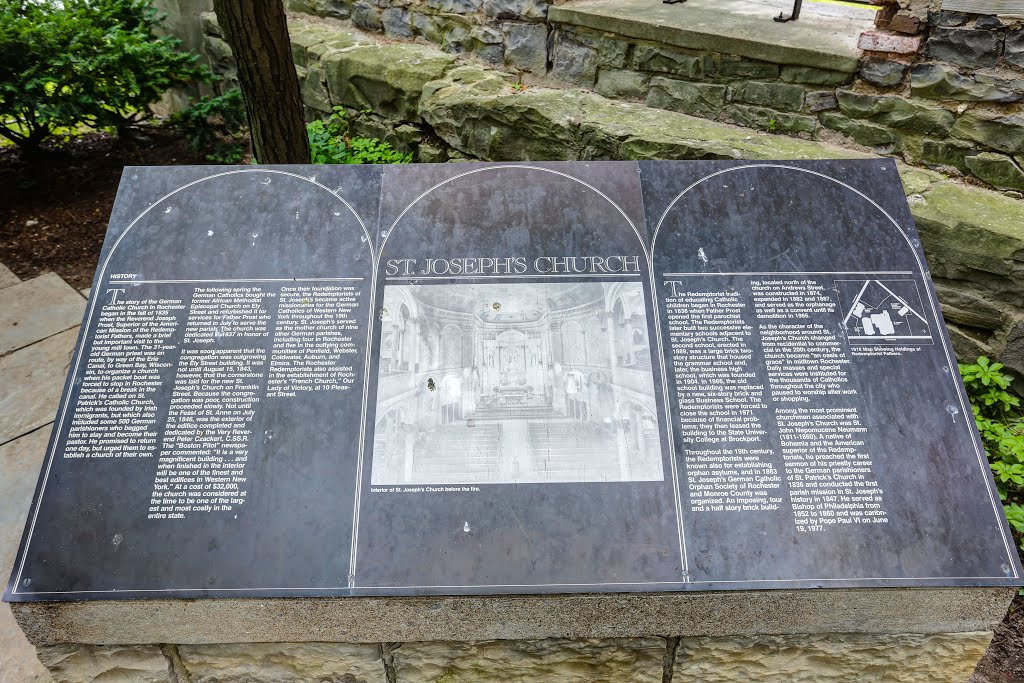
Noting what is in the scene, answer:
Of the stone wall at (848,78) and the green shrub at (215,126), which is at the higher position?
the stone wall at (848,78)

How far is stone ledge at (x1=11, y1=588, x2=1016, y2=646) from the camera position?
182cm

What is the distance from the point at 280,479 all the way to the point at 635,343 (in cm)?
109

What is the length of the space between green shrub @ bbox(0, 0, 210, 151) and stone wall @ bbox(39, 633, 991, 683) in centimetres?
374

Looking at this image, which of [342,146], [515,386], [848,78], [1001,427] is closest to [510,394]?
[515,386]

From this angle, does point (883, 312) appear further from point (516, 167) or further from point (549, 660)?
point (549, 660)

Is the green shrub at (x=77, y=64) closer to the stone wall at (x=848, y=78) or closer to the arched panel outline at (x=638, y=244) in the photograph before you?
the stone wall at (x=848, y=78)

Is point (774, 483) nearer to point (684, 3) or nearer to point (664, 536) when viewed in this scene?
point (664, 536)

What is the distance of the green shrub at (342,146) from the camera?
185 inches

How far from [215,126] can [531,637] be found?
4.84m

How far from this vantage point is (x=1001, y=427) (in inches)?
117

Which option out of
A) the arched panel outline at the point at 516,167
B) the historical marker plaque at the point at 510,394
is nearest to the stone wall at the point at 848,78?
the historical marker plaque at the point at 510,394

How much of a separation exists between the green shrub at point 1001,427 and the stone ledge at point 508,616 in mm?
1167

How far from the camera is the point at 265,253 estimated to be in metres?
2.12

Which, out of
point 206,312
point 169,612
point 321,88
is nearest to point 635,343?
point 206,312
